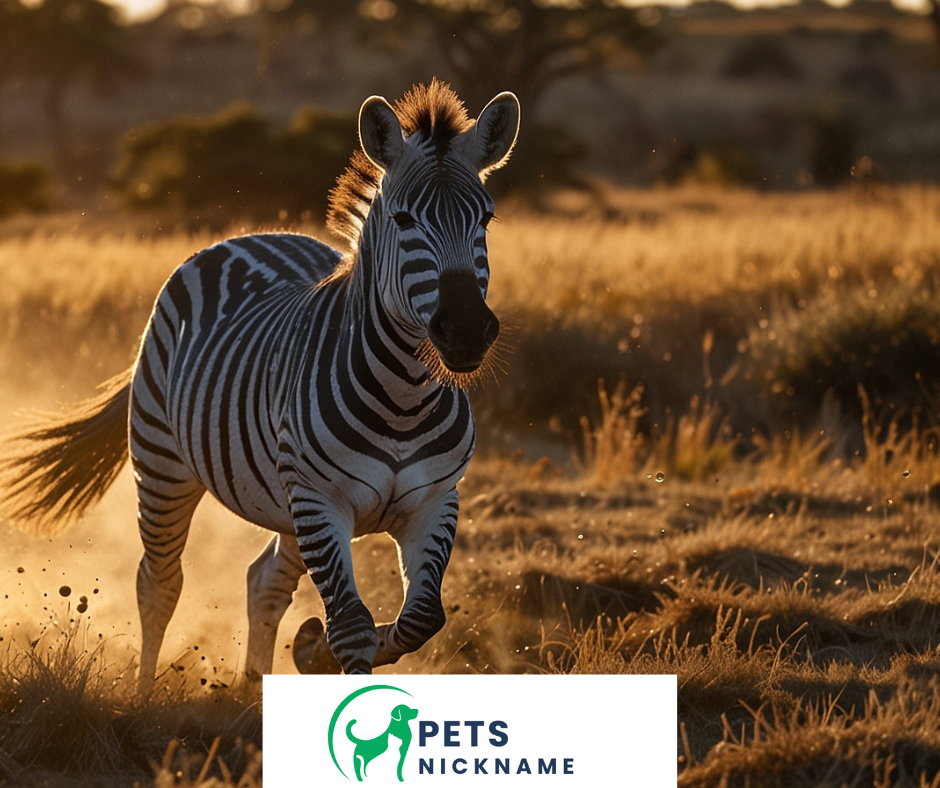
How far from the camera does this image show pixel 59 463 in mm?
5750

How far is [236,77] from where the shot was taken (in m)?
55.2

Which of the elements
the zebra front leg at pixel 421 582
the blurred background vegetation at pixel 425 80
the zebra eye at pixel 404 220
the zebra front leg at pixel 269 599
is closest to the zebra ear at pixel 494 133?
the zebra eye at pixel 404 220

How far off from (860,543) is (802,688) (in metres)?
2.51

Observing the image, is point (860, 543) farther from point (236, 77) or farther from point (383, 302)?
point (236, 77)

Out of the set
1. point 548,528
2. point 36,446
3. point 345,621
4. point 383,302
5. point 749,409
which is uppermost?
point 749,409

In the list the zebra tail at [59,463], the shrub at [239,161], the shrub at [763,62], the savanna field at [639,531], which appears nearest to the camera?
the savanna field at [639,531]

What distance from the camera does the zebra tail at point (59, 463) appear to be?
5.73 meters

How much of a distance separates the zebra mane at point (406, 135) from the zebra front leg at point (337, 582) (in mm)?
954

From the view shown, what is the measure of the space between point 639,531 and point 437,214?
392 centimetres

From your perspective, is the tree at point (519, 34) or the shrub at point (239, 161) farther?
the tree at point (519, 34)

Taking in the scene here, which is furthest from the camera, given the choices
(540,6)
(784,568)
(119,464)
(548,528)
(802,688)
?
(540,6)

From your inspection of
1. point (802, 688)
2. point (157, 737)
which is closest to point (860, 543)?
point (802, 688)

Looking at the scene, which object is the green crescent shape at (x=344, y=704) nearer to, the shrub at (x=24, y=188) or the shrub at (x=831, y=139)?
the shrub at (x=24, y=188)

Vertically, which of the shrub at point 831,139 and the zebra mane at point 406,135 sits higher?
the shrub at point 831,139
